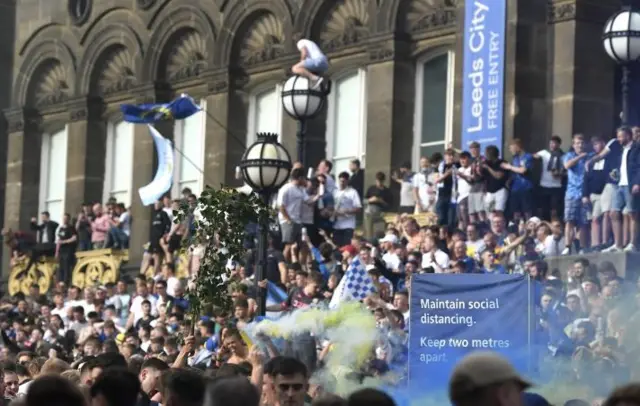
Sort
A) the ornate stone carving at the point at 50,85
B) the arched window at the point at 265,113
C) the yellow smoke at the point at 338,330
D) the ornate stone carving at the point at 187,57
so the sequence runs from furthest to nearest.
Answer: the ornate stone carving at the point at 50,85
the ornate stone carving at the point at 187,57
the arched window at the point at 265,113
the yellow smoke at the point at 338,330

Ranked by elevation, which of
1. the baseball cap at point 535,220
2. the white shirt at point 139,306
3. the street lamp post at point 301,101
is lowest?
the white shirt at point 139,306

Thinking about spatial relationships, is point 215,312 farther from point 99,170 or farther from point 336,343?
point 99,170

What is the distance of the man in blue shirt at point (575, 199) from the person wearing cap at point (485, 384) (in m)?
15.4

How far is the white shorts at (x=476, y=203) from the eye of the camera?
2478 centimetres

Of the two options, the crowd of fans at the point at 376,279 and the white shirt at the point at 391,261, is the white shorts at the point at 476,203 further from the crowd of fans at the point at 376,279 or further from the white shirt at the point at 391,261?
the white shirt at the point at 391,261

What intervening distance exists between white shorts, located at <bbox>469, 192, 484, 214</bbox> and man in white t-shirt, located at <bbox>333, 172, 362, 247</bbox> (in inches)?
115

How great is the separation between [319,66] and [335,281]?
14.5 feet

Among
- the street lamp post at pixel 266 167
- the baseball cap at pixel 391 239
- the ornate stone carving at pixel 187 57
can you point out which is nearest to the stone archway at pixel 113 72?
the ornate stone carving at pixel 187 57

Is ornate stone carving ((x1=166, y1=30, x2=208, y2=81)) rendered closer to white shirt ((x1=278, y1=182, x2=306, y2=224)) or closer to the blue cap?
white shirt ((x1=278, y1=182, x2=306, y2=224))

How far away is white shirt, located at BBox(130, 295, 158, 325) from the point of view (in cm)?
2719

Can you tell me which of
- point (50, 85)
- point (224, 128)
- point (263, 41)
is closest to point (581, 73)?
point (263, 41)

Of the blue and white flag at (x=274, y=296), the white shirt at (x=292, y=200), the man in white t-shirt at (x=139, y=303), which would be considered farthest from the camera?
the man in white t-shirt at (x=139, y=303)

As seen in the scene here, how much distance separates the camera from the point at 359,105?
3303 cm

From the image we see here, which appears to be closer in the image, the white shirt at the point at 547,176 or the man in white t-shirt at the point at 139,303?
the white shirt at the point at 547,176
